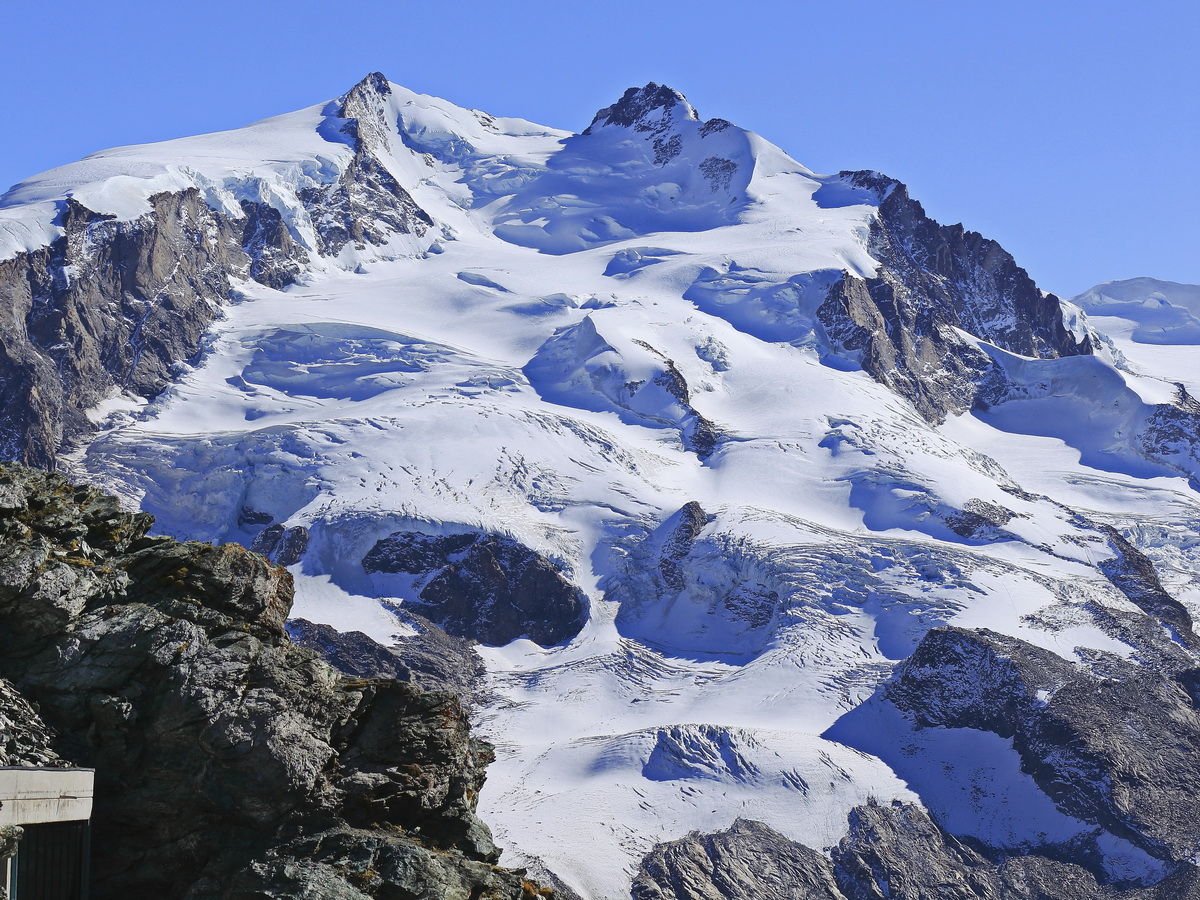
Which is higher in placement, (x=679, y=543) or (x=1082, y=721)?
(x=679, y=543)

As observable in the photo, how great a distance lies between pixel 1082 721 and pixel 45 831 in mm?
146018

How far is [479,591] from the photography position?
17700 centimetres

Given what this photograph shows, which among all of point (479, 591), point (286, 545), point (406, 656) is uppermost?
point (286, 545)

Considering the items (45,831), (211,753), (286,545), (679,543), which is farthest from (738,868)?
(45,831)

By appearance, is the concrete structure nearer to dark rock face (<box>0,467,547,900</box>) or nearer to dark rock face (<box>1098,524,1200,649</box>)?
dark rock face (<box>0,467,547,900</box>)

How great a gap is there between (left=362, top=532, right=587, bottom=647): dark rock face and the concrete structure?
148617 millimetres

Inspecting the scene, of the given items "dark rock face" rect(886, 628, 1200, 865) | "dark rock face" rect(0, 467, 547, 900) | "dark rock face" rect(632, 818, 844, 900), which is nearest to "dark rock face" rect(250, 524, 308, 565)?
"dark rock face" rect(632, 818, 844, 900)

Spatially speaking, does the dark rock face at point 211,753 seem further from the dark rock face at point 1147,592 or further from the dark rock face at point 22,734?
the dark rock face at point 1147,592

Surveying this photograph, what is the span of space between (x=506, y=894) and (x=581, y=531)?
515 ft

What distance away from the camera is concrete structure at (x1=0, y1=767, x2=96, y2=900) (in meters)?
25.5

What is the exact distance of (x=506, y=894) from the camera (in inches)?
1148

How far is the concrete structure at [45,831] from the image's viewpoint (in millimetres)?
25453


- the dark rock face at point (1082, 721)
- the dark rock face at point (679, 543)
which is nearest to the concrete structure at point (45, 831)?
the dark rock face at point (1082, 721)

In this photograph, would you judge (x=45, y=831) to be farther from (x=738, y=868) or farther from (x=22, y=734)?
(x=738, y=868)
